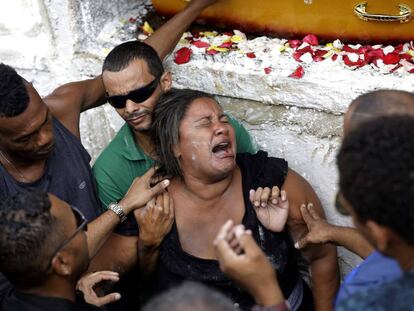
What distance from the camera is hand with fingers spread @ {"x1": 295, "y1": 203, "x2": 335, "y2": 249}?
2967 mm

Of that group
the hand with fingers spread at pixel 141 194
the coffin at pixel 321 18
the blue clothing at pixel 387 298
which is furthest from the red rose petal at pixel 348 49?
the blue clothing at pixel 387 298

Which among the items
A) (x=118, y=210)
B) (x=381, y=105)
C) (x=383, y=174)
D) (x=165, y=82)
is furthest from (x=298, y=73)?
(x=383, y=174)

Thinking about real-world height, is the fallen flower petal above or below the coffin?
below

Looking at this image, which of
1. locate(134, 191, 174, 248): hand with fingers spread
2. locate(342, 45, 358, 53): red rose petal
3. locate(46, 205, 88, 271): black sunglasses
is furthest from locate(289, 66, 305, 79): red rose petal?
locate(46, 205, 88, 271): black sunglasses

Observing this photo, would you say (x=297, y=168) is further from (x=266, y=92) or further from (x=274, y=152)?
(x=266, y=92)

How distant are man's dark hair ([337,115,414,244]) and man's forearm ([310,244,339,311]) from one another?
4.99 feet

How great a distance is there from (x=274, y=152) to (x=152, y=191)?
2.72 ft

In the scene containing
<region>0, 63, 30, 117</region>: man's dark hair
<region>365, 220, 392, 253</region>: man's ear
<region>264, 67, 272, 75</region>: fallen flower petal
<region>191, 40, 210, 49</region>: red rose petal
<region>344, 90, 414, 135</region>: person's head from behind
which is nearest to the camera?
<region>365, 220, 392, 253</region>: man's ear

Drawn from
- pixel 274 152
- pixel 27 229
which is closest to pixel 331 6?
pixel 274 152

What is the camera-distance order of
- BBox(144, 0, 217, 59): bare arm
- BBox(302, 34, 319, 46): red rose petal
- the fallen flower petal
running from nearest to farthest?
the fallen flower petal < BBox(144, 0, 217, 59): bare arm < BBox(302, 34, 319, 46): red rose petal

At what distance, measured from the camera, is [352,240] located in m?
2.88

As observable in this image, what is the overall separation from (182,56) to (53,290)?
185 cm

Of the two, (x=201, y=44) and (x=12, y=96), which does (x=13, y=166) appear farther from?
(x=201, y=44)

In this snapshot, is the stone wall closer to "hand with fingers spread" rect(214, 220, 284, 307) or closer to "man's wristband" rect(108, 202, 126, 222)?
"man's wristband" rect(108, 202, 126, 222)
